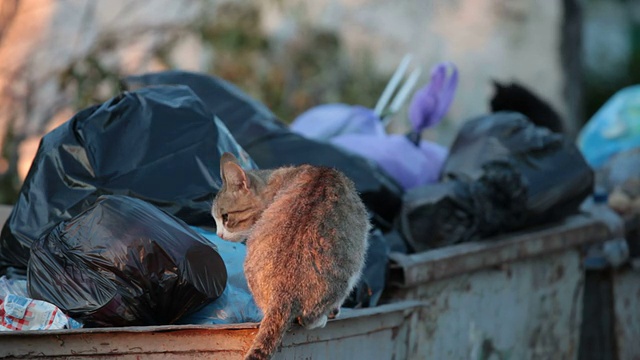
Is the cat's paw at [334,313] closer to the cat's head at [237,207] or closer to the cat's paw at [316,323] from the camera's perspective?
the cat's paw at [316,323]

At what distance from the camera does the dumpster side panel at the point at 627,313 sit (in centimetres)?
445

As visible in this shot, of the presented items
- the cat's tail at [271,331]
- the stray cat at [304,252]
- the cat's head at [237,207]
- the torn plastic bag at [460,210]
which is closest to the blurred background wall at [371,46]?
the torn plastic bag at [460,210]

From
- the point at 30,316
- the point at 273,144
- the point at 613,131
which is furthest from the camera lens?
the point at 613,131

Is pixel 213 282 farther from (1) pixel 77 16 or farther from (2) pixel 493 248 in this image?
(1) pixel 77 16

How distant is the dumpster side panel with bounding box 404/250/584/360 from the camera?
3363 millimetres

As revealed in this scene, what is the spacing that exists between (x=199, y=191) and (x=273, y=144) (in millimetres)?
670

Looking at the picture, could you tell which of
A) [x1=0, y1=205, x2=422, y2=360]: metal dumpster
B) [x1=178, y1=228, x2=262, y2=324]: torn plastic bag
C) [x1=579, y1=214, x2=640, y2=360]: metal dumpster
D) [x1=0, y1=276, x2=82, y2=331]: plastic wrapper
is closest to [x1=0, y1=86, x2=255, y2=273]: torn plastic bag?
[x1=178, y1=228, x2=262, y2=324]: torn plastic bag

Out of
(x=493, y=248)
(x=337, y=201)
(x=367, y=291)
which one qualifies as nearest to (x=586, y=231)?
(x=493, y=248)

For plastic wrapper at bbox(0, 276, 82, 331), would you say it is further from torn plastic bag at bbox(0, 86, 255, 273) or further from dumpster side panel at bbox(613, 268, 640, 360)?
dumpster side panel at bbox(613, 268, 640, 360)

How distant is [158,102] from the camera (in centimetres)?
308

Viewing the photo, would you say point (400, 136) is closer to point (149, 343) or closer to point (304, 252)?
point (304, 252)

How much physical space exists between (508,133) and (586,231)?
1.73 ft

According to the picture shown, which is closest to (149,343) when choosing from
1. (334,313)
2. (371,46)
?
(334,313)

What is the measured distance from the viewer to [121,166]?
2.89 meters
